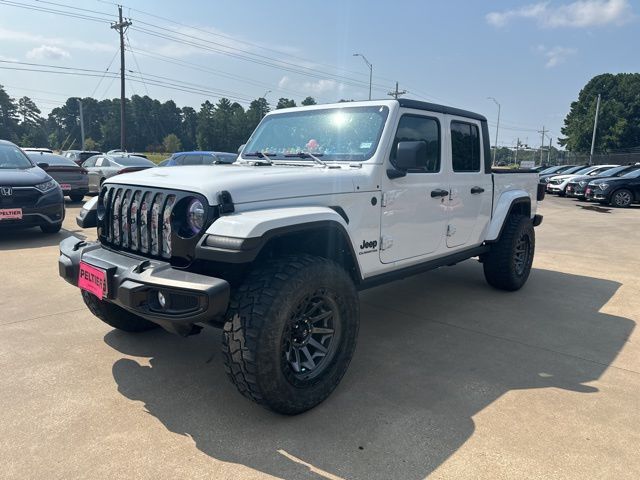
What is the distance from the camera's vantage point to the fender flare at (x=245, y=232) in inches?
92.7

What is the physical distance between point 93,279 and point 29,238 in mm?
6196

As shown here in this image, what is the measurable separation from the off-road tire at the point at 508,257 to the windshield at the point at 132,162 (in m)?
11.0

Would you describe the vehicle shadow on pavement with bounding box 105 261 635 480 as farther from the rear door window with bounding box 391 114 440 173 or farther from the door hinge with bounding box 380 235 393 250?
the rear door window with bounding box 391 114 440 173

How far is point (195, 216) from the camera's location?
2627mm

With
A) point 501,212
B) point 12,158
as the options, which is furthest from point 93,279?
point 12,158

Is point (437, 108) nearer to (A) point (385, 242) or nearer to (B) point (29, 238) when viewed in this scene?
(A) point (385, 242)

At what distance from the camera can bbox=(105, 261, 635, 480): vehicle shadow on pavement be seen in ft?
7.88

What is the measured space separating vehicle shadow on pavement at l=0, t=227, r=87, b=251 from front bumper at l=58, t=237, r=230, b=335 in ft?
15.9

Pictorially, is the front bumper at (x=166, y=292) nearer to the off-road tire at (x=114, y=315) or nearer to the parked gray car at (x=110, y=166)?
the off-road tire at (x=114, y=315)

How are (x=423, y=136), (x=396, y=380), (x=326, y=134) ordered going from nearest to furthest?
(x=396, y=380), (x=326, y=134), (x=423, y=136)

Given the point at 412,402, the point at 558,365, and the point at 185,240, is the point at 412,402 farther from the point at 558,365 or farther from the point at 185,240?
the point at 185,240

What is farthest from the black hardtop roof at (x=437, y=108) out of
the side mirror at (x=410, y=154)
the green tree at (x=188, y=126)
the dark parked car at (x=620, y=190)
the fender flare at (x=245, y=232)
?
the green tree at (x=188, y=126)

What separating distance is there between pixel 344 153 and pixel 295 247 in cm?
96

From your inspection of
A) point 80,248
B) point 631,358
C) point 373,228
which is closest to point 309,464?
point 373,228
